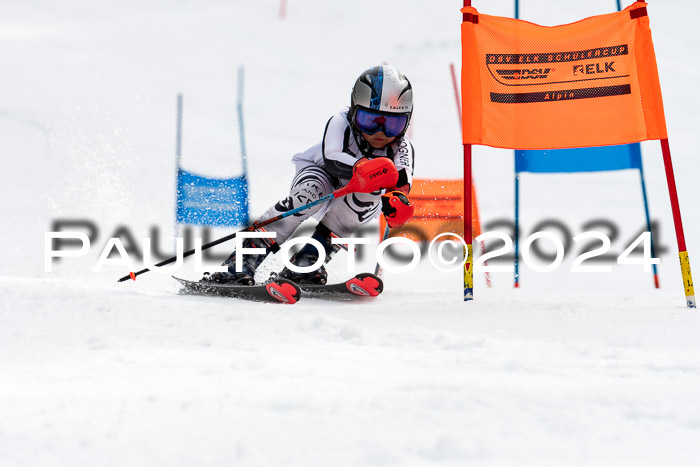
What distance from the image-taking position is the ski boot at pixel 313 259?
12.4 ft

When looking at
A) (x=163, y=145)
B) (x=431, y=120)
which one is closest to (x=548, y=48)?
(x=163, y=145)

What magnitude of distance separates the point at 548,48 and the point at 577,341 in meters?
1.54

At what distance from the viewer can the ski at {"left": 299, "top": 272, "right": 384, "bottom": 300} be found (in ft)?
11.6

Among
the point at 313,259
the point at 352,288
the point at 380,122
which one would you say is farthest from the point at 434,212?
the point at 380,122

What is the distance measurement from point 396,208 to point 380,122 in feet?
1.53

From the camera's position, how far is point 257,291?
125 inches

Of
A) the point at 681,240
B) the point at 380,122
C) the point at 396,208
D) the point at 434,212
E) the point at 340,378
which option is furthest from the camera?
the point at 434,212

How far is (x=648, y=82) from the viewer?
293 cm

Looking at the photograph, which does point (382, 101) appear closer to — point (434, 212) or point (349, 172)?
point (349, 172)

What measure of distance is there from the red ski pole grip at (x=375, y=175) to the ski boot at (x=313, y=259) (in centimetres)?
65

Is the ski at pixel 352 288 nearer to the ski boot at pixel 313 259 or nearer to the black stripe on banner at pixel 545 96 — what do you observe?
the ski boot at pixel 313 259

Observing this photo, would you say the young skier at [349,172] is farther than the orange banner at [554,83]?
Yes

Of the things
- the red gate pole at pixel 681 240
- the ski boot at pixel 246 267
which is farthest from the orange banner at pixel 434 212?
the red gate pole at pixel 681 240

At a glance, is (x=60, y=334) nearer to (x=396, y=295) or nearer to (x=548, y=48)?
(x=396, y=295)
